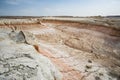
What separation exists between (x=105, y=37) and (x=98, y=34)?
490mm

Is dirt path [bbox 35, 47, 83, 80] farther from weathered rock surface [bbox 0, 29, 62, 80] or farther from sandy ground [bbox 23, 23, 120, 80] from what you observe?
weathered rock surface [bbox 0, 29, 62, 80]

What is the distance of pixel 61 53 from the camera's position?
6.34 meters

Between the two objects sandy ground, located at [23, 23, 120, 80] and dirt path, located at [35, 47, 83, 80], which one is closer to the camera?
dirt path, located at [35, 47, 83, 80]

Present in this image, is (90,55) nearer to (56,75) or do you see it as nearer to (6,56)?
(56,75)

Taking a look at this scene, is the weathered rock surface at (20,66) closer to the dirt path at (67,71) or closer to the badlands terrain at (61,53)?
the badlands terrain at (61,53)

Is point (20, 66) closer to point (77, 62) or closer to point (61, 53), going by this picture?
point (77, 62)

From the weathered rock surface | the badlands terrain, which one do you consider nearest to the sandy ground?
the badlands terrain

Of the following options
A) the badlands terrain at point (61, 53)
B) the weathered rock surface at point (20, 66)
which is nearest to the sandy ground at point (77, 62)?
the badlands terrain at point (61, 53)

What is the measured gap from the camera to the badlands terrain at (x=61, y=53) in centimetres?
330

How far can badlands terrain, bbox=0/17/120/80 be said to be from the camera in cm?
330

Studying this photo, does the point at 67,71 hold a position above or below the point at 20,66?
below

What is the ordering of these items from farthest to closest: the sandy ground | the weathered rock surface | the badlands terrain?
the sandy ground → the badlands terrain → the weathered rock surface

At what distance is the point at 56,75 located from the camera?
4.00 m

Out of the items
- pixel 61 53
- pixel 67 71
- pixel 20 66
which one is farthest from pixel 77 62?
pixel 20 66
